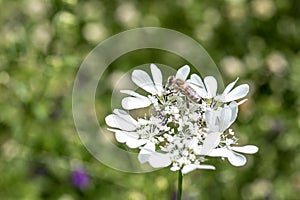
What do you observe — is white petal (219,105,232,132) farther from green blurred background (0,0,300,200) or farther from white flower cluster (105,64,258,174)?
green blurred background (0,0,300,200)

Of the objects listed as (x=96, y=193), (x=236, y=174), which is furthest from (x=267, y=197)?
(x=96, y=193)

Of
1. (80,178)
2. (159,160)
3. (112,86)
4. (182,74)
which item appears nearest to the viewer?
(159,160)

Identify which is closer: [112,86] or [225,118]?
[225,118]

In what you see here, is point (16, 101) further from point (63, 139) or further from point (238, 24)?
point (238, 24)

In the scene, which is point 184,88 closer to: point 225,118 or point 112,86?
point 225,118

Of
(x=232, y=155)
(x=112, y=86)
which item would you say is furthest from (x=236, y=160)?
(x=112, y=86)

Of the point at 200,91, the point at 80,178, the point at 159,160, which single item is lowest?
the point at 159,160

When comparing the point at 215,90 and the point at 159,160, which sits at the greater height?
→ the point at 215,90
